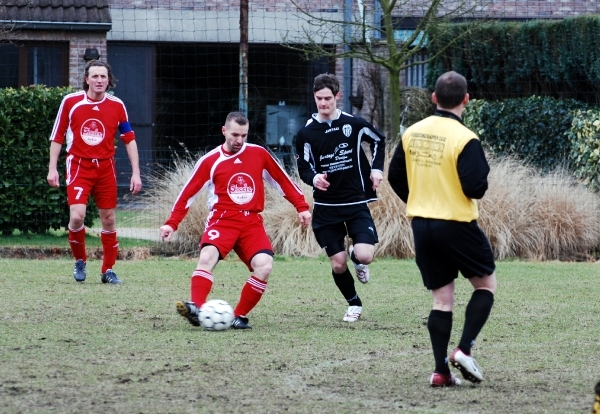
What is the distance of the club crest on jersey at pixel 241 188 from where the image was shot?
773 centimetres

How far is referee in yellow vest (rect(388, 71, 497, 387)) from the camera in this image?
5453 mm

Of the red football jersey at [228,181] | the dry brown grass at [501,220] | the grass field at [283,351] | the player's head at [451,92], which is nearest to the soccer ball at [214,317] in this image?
the grass field at [283,351]

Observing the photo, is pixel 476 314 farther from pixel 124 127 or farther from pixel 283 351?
pixel 124 127

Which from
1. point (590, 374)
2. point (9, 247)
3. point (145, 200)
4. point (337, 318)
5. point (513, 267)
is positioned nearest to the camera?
point (590, 374)

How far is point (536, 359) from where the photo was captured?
637 centimetres

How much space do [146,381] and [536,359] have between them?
2365 millimetres

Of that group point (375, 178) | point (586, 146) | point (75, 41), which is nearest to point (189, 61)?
point (75, 41)

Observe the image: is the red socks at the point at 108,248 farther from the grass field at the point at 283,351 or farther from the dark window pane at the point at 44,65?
the dark window pane at the point at 44,65

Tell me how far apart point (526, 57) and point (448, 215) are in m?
A: 12.5

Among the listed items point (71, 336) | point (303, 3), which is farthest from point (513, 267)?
point (303, 3)

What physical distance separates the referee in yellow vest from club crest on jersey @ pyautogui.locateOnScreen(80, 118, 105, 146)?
16.2 ft

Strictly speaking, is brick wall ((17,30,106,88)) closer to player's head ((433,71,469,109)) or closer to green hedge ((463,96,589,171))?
green hedge ((463,96,589,171))

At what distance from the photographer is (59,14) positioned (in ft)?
62.3

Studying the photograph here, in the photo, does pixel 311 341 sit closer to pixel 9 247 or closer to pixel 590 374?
pixel 590 374
